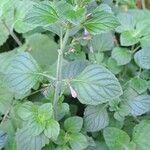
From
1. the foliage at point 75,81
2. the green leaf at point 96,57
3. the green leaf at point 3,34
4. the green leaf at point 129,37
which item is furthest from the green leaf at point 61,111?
the green leaf at point 3,34

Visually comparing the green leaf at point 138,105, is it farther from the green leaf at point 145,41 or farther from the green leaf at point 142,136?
the green leaf at point 145,41

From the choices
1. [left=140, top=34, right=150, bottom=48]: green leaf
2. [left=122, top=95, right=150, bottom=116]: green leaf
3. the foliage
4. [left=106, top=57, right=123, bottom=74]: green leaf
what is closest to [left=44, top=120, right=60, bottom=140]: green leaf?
the foliage

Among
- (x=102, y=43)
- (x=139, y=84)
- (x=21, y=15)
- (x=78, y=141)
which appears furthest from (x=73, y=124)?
(x=21, y=15)

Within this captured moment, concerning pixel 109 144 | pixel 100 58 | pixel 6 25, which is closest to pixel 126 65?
pixel 100 58

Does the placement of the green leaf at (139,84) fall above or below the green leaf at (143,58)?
below

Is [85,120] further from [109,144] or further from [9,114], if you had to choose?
[9,114]

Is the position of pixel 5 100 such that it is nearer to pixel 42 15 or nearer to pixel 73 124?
pixel 73 124
